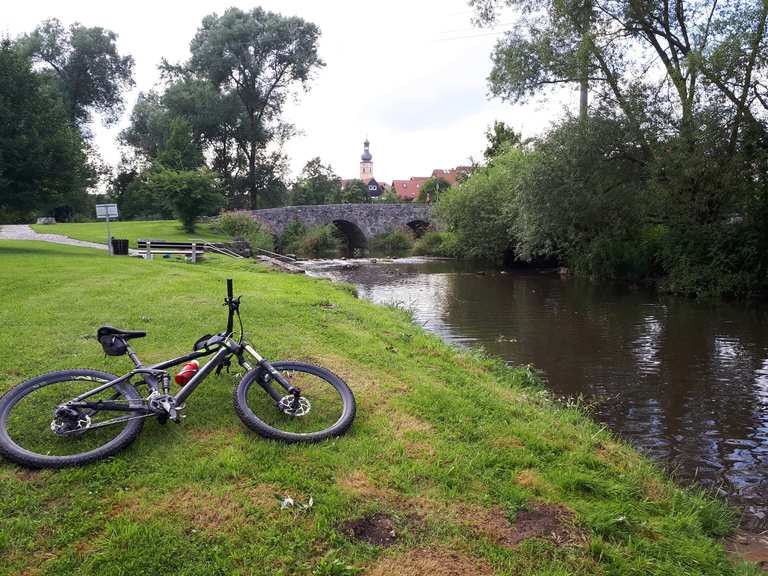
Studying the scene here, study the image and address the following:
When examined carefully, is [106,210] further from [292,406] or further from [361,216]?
[361,216]

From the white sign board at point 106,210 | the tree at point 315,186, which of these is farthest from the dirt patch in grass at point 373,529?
the tree at point 315,186

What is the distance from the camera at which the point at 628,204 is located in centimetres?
2145

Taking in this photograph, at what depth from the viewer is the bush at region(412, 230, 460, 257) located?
36750mm

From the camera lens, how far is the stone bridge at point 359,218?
1710 inches

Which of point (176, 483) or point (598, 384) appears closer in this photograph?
point (176, 483)

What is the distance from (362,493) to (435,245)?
37002mm

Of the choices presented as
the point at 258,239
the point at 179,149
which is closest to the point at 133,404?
the point at 258,239

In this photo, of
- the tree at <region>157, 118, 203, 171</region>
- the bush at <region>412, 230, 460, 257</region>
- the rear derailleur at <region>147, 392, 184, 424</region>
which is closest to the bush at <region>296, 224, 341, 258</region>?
the bush at <region>412, 230, 460, 257</region>

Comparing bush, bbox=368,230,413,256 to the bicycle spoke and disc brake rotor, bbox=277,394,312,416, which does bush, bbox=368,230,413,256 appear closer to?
disc brake rotor, bbox=277,394,312,416

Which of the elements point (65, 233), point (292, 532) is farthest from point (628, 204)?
point (65, 233)

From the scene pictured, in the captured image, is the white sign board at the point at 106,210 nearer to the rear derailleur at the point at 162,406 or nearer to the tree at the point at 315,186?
the rear derailleur at the point at 162,406

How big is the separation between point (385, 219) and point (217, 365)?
4376 cm

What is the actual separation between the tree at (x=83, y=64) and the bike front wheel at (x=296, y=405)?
46896mm

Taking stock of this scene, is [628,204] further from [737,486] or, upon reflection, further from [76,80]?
[76,80]
